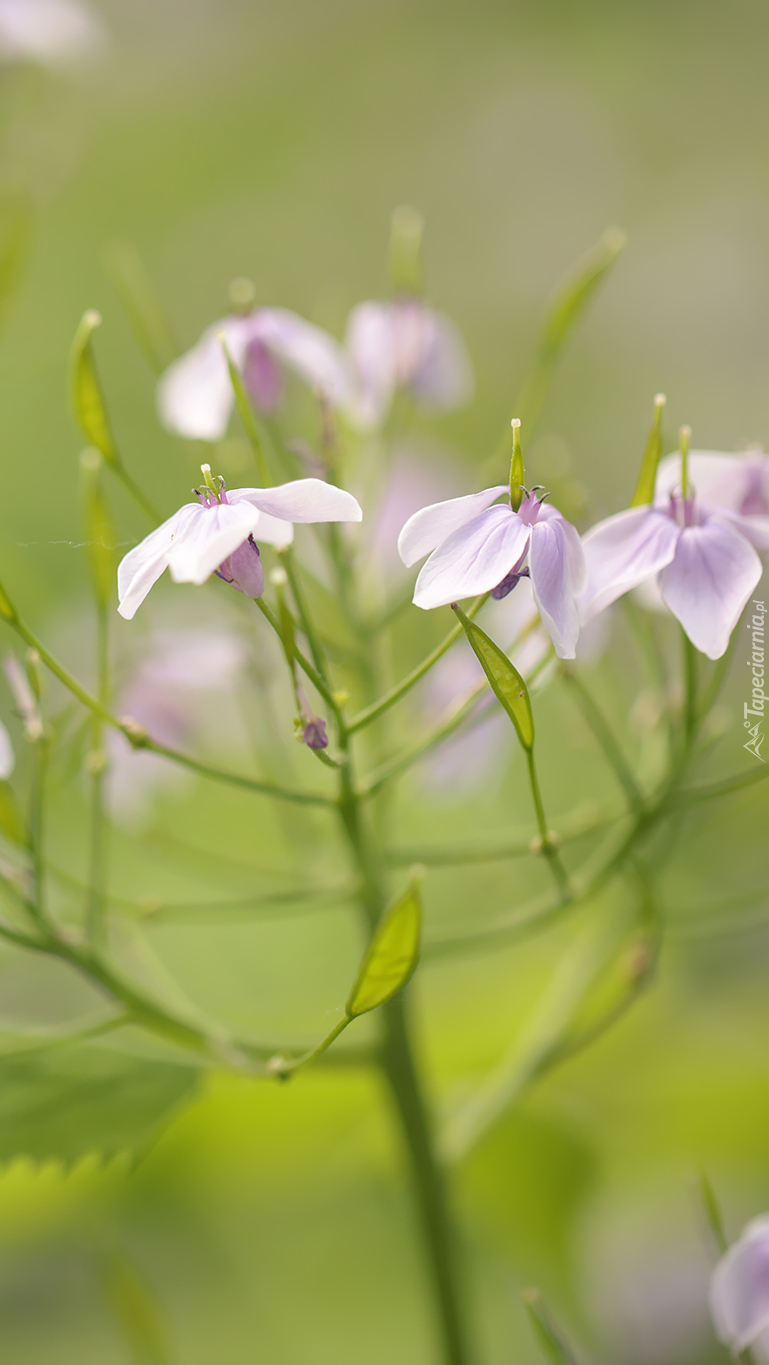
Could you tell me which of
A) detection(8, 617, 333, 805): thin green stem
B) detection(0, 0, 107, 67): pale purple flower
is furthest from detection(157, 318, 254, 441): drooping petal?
detection(0, 0, 107, 67): pale purple flower

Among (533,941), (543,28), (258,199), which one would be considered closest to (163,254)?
(258,199)

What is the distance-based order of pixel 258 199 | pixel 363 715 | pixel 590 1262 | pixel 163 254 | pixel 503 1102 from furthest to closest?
pixel 258 199
pixel 163 254
pixel 590 1262
pixel 503 1102
pixel 363 715

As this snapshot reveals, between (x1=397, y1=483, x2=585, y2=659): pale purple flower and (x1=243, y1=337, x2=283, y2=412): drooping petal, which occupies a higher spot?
(x1=243, y1=337, x2=283, y2=412): drooping petal

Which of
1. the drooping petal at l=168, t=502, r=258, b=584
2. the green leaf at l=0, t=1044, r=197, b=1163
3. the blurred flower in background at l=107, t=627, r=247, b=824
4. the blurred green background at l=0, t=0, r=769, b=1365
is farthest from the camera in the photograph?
the blurred green background at l=0, t=0, r=769, b=1365

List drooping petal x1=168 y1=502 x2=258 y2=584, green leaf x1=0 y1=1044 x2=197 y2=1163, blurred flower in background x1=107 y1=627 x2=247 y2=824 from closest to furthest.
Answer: drooping petal x1=168 y1=502 x2=258 y2=584 → green leaf x1=0 y1=1044 x2=197 y2=1163 → blurred flower in background x1=107 y1=627 x2=247 y2=824

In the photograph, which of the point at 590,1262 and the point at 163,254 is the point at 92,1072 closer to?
the point at 590,1262

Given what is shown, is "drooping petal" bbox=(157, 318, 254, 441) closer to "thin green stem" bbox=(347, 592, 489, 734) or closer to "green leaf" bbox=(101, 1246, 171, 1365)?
"thin green stem" bbox=(347, 592, 489, 734)

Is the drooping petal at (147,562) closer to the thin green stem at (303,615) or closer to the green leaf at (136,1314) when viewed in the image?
the thin green stem at (303,615)
